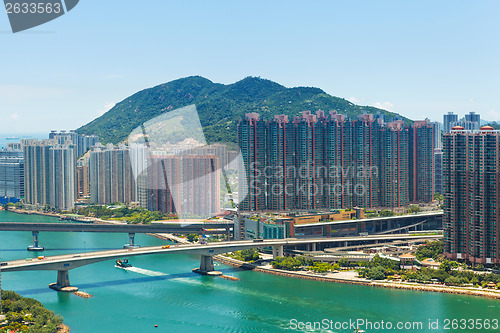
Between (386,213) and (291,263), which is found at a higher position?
(386,213)

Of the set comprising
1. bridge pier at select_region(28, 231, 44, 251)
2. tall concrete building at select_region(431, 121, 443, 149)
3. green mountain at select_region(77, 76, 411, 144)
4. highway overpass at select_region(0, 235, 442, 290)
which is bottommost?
bridge pier at select_region(28, 231, 44, 251)

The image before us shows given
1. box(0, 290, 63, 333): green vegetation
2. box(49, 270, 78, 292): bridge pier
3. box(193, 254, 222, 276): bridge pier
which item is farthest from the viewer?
box(193, 254, 222, 276): bridge pier

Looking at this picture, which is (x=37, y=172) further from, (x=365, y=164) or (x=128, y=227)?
(x=365, y=164)

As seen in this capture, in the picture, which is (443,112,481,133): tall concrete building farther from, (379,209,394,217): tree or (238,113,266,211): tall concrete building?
(238,113,266,211): tall concrete building

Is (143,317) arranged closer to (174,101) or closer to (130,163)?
(130,163)

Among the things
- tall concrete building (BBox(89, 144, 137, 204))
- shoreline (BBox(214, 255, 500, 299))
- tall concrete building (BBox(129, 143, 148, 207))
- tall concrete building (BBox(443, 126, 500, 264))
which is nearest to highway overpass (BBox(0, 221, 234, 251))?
tall concrete building (BBox(129, 143, 148, 207))

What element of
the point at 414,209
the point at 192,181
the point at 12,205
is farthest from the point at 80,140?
the point at 414,209

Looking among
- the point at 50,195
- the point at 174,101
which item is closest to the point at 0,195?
the point at 50,195
